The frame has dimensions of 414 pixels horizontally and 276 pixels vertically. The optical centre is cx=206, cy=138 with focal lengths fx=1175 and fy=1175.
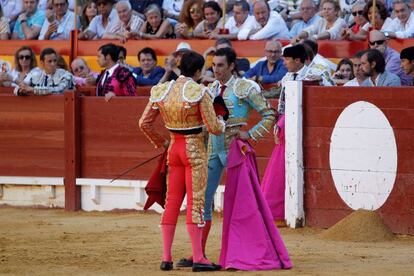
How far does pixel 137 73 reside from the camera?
1098 centimetres

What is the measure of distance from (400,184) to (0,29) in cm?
616

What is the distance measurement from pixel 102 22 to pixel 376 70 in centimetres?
430

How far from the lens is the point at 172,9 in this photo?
11.9 m

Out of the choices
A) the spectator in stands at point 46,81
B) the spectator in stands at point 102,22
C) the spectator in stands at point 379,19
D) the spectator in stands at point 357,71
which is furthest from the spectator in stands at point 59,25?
the spectator in stands at point 357,71

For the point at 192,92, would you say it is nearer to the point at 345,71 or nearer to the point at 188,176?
the point at 188,176

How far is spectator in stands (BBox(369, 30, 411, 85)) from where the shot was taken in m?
9.41

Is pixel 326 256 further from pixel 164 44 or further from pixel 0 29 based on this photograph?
pixel 0 29

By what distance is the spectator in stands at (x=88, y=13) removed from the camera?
12.4 metres

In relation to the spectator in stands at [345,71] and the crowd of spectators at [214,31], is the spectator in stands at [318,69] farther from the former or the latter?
the spectator in stands at [345,71]

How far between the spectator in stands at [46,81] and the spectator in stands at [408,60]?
3194mm

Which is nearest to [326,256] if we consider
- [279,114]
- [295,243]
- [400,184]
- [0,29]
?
[295,243]

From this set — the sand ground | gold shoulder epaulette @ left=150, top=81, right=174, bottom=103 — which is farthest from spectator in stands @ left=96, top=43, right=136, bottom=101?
gold shoulder epaulette @ left=150, top=81, right=174, bottom=103

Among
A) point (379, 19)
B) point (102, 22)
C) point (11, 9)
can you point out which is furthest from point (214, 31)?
point (11, 9)

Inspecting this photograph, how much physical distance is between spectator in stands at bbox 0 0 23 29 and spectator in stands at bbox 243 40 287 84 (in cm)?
385
